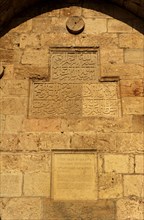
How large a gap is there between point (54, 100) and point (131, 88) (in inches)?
39.4

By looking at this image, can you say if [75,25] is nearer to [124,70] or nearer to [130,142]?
[124,70]

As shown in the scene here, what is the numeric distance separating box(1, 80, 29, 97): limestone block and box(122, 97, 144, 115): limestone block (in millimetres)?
1265

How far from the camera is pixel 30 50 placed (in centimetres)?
520

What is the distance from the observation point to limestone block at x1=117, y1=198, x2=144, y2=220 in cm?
437

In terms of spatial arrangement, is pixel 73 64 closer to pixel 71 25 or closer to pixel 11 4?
pixel 71 25

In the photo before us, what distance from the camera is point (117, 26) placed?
5.33m

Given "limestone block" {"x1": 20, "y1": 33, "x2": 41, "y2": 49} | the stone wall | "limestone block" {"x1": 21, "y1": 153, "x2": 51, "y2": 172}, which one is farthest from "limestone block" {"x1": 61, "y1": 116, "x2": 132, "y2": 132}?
"limestone block" {"x1": 20, "y1": 33, "x2": 41, "y2": 49}

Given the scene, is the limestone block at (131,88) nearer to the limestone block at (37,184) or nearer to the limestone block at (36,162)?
the limestone block at (36,162)

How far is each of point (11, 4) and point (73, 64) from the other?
116 cm

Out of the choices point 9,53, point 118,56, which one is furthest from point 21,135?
point 118,56

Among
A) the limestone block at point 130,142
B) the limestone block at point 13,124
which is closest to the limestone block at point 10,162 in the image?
the limestone block at point 13,124

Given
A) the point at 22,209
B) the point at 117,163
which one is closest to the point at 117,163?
the point at 117,163

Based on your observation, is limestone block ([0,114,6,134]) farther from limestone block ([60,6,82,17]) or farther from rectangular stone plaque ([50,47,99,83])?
limestone block ([60,6,82,17])

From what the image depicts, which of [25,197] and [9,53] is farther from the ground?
[9,53]
